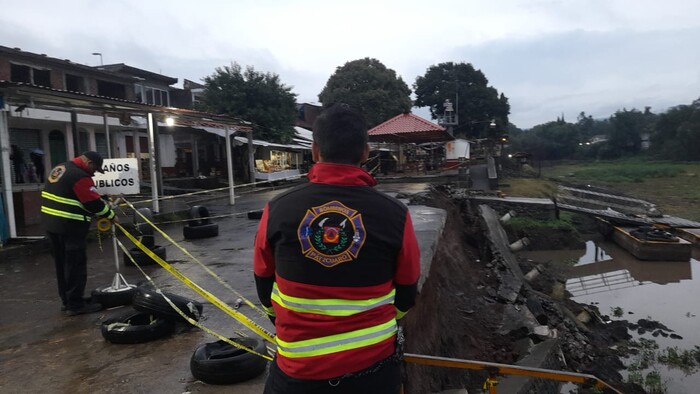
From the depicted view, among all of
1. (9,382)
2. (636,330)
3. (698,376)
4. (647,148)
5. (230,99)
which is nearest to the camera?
(9,382)

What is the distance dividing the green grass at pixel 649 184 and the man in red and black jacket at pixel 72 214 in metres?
25.1

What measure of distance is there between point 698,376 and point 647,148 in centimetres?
6726

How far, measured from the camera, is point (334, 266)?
1748mm

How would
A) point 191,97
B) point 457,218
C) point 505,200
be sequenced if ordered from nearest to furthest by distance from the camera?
1. point 457,218
2. point 505,200
3. point 191,97

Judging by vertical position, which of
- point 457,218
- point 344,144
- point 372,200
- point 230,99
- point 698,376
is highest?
point 230,99

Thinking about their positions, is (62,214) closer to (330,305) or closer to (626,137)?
(330,305)

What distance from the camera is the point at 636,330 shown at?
10.0 meters

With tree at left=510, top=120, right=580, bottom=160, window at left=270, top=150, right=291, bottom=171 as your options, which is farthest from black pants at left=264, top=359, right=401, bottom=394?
tree at left=510, top=120, right=580, bottom=160

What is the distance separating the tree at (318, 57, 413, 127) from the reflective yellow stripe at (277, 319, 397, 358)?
34488 mm

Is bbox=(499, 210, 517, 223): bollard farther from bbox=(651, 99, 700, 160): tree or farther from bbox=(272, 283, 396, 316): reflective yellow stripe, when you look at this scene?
bbox=(651, 99, 700, 160): tree

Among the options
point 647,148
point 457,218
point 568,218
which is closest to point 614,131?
point 647,148

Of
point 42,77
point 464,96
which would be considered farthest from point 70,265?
point 464,96

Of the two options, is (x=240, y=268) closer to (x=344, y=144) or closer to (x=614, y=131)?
(x=344, y=144)

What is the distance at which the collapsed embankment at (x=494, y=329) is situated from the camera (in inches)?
215
